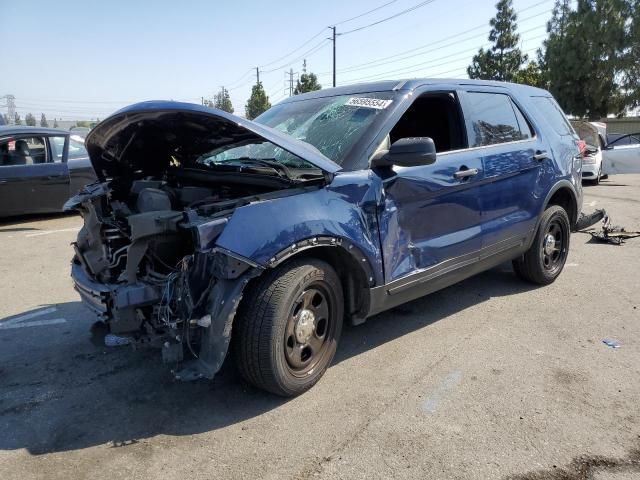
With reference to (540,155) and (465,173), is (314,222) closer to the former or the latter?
(465,173)

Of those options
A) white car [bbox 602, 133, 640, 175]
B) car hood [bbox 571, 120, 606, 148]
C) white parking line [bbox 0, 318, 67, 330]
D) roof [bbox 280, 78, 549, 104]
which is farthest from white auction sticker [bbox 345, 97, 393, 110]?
car hood [bbox 571, 120, 606, 148]

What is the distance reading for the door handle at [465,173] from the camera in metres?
3.89

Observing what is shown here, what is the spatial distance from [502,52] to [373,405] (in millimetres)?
44528

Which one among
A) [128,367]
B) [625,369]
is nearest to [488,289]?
[625,369]

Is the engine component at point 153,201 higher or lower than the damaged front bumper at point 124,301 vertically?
higher

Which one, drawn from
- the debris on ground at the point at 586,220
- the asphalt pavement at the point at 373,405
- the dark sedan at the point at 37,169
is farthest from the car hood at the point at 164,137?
the dark sedan at the point at 37,169

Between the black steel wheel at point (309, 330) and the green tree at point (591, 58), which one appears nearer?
the black steel wheel at point (309, 330)

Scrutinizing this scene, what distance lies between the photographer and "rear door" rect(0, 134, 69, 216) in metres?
8.49

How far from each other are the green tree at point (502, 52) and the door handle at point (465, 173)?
4122 cm

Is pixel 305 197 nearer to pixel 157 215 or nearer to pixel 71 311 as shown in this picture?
pixel 157 215

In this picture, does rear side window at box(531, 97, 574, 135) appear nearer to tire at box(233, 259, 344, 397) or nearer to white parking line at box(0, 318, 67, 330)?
tire at box(233, 259, 344, 397)

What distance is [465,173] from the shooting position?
394 cm

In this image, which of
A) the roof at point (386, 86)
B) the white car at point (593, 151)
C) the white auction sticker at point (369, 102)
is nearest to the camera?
the white auction sticker at point (369, 102)

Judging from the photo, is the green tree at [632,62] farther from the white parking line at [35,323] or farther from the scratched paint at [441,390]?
the white parking line at [35,323]
